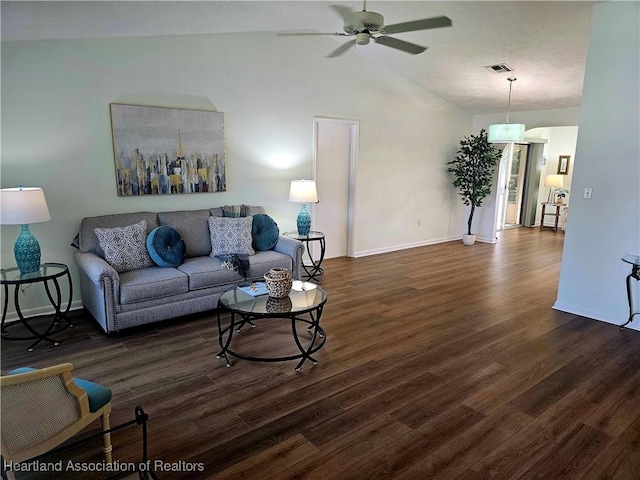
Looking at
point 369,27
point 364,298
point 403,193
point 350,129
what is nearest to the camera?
point 369,27

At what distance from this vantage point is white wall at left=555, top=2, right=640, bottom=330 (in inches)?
145

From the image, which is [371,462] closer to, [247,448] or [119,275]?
[247,448]

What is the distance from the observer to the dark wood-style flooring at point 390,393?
2.14 meters

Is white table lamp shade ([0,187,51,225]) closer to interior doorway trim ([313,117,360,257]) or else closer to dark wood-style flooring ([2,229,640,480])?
dark wood-style flooring ([2,229,640,480])

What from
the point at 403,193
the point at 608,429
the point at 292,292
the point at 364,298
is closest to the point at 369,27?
the point at 292,292

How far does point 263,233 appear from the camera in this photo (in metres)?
4.69

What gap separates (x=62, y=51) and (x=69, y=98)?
1.34 feet

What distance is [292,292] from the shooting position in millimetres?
3367

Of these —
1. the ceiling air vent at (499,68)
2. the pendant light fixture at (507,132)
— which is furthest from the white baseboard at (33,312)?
the ceiling air vent at (499,68)

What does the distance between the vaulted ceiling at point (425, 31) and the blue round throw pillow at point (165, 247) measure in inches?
72.4

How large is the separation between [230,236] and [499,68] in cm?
402

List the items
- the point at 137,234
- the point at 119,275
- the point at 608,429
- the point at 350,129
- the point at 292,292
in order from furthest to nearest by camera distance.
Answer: the point at 350,129, the point at 137,234, the point at 119,275, the point at 292,292, the point at 608,429

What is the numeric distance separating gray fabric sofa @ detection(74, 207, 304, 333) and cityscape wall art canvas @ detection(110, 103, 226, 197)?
0.34m

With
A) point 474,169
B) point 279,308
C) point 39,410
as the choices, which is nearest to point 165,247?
point 279,308
